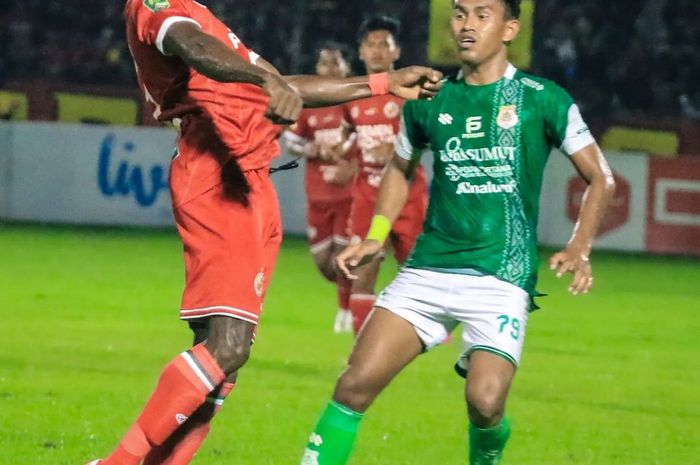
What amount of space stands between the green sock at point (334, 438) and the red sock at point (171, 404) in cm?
45

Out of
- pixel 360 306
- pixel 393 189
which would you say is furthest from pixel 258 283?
pixel 360 306

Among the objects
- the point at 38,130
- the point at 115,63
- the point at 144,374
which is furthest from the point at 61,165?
the point at 144,374

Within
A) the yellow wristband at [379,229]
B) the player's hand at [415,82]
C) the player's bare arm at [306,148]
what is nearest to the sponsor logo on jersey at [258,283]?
the yellow wristband at [379,229]

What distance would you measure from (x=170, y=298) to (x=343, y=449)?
8.28 meters

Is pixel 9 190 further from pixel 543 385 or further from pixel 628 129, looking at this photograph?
pixel 543 385

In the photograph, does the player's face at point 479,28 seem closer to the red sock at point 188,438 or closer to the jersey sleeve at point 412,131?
the jersey sleeve at point 412,131

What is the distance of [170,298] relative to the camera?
13.7 metres

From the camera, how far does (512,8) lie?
19.5ft

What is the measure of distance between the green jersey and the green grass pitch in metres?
1.49

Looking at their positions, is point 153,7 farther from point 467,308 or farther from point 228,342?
point 467,308

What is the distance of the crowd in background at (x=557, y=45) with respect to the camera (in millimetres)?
22969

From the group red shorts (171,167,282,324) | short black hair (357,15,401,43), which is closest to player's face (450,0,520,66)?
red shorts (171,167,282,324)

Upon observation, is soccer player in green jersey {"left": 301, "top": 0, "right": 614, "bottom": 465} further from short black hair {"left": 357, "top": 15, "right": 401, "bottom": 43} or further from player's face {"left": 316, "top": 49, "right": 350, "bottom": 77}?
player's face {"left": 316, "top": 49, "right": 350, "bottom": 77}

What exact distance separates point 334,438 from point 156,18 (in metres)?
1.64
